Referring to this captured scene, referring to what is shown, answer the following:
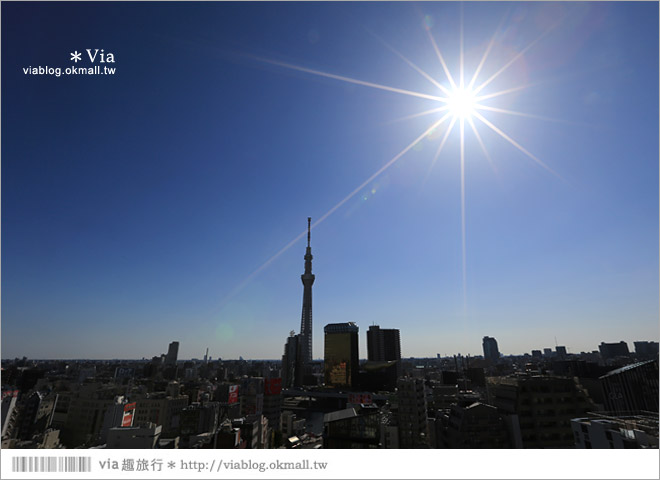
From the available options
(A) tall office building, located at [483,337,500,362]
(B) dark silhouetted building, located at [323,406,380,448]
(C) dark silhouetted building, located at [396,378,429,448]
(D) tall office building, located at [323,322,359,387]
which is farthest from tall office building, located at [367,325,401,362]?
(B) dark silhouetted building, located at [323,406,380,448]

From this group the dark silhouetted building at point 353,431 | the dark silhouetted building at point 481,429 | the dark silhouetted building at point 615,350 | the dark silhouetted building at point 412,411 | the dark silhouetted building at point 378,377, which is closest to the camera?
the dark silhouetted building at point 481,429

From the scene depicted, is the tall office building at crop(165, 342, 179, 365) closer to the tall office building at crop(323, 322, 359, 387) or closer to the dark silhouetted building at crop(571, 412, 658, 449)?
the tall office building at crop(323, 322, 359, 387)

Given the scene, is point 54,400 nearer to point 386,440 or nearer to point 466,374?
point 386,440

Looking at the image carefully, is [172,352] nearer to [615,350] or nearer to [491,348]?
[491,348]

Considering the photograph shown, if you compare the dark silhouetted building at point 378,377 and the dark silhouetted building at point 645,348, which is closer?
the dark silhouetted building at point 378,377

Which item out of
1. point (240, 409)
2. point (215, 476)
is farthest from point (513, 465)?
point (240, 409)

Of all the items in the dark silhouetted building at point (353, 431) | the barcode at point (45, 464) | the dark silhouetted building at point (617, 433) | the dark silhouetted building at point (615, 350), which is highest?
the dark silhouetted building at point (615, 350)

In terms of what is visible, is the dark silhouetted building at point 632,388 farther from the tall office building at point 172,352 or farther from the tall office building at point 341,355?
the tall office building at point 172,352

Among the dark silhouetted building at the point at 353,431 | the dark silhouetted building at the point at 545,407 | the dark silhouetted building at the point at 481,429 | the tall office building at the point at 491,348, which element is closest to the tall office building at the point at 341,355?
the dark silhouetted building at the point at 545,407
